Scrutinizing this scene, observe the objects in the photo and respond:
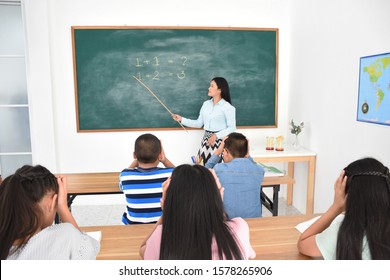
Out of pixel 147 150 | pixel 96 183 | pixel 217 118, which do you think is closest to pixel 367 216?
pixel 147 150

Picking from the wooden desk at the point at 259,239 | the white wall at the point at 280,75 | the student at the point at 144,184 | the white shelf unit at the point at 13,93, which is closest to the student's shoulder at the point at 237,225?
the wooden desk at the point at 259,239

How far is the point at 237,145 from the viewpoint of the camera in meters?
2.15

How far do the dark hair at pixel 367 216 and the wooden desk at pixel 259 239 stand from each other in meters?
0.30

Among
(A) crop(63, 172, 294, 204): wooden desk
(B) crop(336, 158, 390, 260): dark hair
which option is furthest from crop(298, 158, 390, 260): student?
(A) crop(63, 172, 294, 204): wooden desk

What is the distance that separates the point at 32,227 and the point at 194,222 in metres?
0.52

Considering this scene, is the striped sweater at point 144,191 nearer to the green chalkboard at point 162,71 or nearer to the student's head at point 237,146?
the student's head at point 237,146

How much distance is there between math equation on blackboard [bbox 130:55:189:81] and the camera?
3953 mm

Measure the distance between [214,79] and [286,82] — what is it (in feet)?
3.54

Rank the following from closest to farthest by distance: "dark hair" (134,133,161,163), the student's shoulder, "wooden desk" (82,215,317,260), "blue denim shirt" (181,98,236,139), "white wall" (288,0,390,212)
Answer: the student's shoulder → "wooden desk" (82,215,317,260) → "dark hair" (134,133,161,163) → "white wall" (288,0,390,212) → "blue denim shirt" (181,98,236,139)

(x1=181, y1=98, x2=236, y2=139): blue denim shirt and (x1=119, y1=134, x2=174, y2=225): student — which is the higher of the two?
(x1=181, y1=98, x2=236, y2=139): blue denim shirt

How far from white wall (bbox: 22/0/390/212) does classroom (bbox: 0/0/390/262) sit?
11mm

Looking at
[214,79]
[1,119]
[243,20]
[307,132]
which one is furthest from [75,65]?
[307,132]

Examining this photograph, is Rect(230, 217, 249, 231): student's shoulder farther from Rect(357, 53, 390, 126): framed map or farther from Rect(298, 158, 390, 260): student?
Rect(357, 53, 390, 126): framed map
